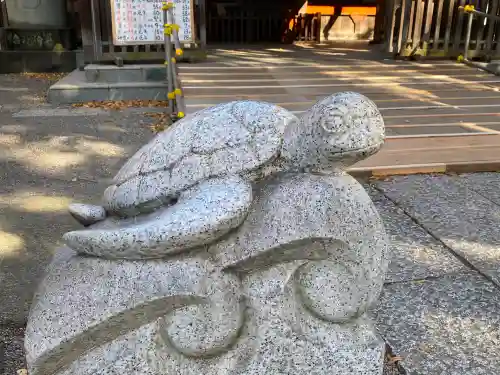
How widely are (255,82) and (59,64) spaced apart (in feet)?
18.0

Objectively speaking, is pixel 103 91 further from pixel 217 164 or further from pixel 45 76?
pixel 217 164

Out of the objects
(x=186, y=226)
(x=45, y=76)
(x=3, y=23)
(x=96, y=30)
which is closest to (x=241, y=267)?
(x=186, y=226)

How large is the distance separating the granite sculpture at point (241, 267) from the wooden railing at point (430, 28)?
7.78 meters

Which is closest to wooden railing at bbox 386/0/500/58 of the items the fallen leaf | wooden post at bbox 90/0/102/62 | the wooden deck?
the wooden deck

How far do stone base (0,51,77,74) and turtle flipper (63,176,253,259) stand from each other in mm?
9998

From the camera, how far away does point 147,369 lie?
161 centimetres

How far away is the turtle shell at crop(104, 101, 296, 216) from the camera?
163cm

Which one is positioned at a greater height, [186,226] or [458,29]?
[458,29]

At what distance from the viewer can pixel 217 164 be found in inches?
63.9

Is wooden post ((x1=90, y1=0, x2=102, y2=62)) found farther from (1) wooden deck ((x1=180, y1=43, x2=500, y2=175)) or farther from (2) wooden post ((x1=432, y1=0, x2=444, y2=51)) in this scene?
(2) wooden post ((x1=432, y1=0, x2=444, y2=51))

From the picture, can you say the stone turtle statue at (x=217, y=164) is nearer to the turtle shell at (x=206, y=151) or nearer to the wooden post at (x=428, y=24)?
the turtle shell at (x=206, y=151)

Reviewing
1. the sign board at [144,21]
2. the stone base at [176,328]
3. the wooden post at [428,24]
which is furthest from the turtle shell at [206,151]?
the wooden post at [428,24]

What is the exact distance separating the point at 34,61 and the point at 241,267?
10.3m

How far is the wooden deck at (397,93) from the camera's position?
494cm
